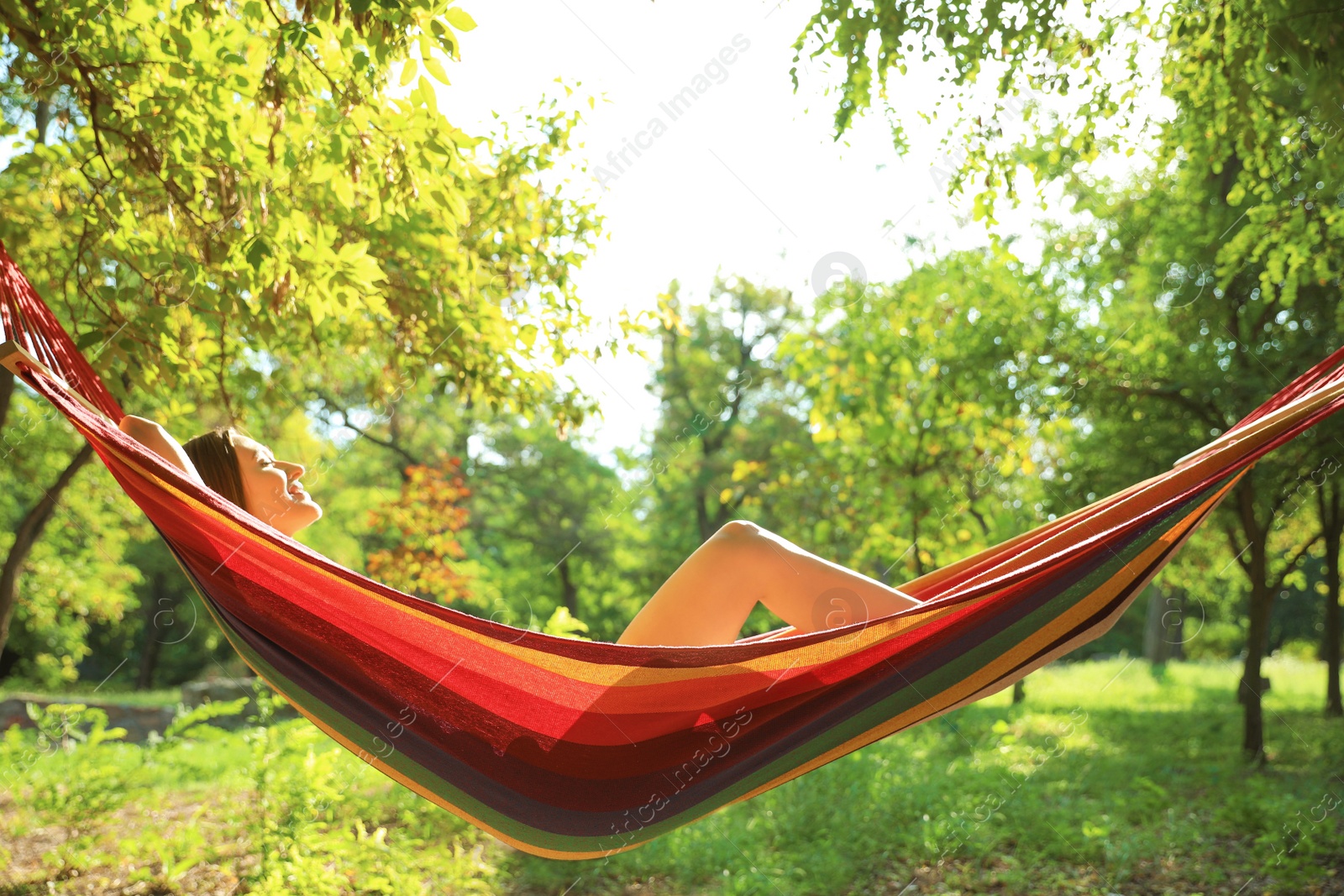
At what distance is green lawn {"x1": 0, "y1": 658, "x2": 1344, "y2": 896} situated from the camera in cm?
321

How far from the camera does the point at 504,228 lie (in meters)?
3.33

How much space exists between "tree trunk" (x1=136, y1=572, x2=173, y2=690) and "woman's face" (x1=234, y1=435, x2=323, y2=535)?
13.0 meters

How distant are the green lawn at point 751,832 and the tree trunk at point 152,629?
9.73 meters

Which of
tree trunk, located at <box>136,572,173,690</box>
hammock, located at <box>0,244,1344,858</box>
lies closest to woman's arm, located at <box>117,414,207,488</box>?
hammock, located at <box>0,244,1344,858</box>

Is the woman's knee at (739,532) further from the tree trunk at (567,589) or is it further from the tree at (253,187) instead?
the tree trunk at (567,589)

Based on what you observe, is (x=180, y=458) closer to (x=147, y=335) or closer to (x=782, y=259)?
(x=147, y=335)

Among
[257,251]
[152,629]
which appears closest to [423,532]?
[257,251]

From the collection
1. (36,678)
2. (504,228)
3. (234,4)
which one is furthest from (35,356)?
(36,678)

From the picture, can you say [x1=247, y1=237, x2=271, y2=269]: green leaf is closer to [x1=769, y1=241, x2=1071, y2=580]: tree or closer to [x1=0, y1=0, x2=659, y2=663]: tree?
[x1=0, y1=0, x2=659, y2=663]: tree

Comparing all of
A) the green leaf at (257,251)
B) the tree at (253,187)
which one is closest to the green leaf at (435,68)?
the tree at (253,187)

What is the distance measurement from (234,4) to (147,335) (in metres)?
1.56

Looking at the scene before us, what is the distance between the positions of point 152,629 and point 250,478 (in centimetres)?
1390

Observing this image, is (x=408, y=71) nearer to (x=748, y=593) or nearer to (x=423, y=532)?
(x=748, y=593)

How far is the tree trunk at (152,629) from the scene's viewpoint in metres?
13.5
